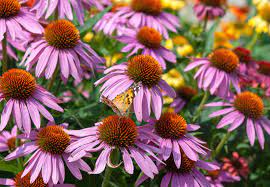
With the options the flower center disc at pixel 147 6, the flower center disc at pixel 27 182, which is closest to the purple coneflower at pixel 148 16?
the flower center disc at pixel 147 6

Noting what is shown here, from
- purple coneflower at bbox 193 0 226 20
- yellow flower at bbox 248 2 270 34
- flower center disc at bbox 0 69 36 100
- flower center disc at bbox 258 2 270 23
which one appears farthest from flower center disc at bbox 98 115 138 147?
flower center disc at bbox 258 2 270 23

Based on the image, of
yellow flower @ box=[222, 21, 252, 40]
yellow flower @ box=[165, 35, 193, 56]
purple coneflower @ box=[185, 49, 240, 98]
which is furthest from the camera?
yellow flower @ box=[222, 21, 252, 40]

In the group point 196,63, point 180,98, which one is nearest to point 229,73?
point 196,63

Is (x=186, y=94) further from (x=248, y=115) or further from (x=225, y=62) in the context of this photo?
(x=248, y=115)

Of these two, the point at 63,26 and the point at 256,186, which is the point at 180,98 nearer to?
the point at 256,186

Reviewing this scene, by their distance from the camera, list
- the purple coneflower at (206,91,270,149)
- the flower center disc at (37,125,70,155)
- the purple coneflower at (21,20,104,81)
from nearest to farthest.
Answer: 1. the flower center disc at (37,125,70,155)
2. the purple coneflower at (21,20,104,81)
3. the purple coneflower at (206,91,270,149)

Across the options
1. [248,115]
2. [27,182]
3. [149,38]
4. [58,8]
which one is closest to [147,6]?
[149,38]

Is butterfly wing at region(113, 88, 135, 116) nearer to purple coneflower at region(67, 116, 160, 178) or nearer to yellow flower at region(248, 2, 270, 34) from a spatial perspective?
purple coneflower at region(67, 116, 160, 178)
